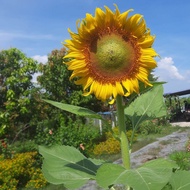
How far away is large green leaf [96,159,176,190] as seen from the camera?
3.89 feet

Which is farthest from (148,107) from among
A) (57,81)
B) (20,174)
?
(57,81)

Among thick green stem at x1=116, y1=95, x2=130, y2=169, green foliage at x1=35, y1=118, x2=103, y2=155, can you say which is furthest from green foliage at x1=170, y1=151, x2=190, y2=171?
thick green stem at x1=116, y1=95, x2=130, y2=169

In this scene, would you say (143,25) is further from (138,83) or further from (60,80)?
(60,80)

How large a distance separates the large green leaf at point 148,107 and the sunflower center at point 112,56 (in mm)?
342

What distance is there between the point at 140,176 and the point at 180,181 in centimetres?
53

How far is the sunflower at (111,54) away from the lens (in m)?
1.43

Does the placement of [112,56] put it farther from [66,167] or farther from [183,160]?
[183,160]

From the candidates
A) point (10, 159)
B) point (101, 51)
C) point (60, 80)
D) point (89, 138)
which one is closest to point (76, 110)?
point (101, 51)

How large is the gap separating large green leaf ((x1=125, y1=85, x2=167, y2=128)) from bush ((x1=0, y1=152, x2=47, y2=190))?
5.74m

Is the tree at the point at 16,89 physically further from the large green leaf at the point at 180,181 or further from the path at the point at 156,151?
the large green leaf at the point at 180,181

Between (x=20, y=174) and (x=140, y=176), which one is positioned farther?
(x=20, y=174)

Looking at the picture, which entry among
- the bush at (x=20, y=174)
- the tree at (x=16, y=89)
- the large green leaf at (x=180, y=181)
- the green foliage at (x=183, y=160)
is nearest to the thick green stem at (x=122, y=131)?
the large green leaf at (x=180, y=181)

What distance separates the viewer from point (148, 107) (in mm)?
1765

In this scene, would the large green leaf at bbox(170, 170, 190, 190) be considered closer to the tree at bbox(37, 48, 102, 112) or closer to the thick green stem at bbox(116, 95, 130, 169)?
the thick green stem at bbox(116, 95, 130, 169)
